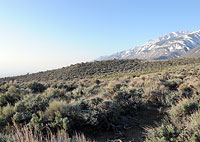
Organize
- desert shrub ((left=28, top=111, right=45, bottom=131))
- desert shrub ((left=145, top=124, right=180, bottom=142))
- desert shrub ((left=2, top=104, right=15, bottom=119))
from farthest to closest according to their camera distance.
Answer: desert shrub ((left=2, top=104, right=15, bottom=119)) < desert shrub ((left=28, top=111, right=45, bottom=131)) < desert shrub ((left=145, top=124, right=180, bottom=142))

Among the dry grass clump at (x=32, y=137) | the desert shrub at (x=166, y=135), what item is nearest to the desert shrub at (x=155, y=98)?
the desert shrub at (x=166, y=135)

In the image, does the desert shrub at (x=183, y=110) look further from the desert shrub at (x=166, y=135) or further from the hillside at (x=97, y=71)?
the hillside at (x=97, y=71)

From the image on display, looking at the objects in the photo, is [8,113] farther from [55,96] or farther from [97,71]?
[97,71]

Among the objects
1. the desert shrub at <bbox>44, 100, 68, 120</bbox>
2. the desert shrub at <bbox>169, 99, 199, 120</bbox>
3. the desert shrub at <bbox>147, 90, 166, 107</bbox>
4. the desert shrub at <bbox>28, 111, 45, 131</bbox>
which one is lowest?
the desert shrub at <bbox>147, 90, 166, 107</bbox>

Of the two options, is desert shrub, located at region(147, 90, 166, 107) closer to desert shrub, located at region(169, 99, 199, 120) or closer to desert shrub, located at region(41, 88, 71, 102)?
desert shrub, located at region(169, 99, 199, 120)

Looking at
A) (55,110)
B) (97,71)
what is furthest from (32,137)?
(97,71)

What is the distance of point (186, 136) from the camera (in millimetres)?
2881

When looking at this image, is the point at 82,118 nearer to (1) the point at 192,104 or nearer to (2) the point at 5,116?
(2) the point at 5,116

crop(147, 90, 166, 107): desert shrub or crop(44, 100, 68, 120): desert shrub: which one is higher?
crop(44, 100, 68, 120): desert shrub

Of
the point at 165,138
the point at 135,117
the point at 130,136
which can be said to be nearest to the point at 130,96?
the point at 135,117

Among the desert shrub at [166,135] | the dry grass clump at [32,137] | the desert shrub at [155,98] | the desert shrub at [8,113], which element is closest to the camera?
the dry grass clump at [32,137]

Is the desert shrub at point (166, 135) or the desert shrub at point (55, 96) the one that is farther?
the desert shrub at point (55, 96)

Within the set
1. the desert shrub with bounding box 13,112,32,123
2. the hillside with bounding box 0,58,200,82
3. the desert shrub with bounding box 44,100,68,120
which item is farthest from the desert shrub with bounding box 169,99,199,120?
the hillside with bounding box 0,58,200,82

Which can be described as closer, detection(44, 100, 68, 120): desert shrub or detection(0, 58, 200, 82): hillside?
detection(44, 100, 68, 120): desert shrub
